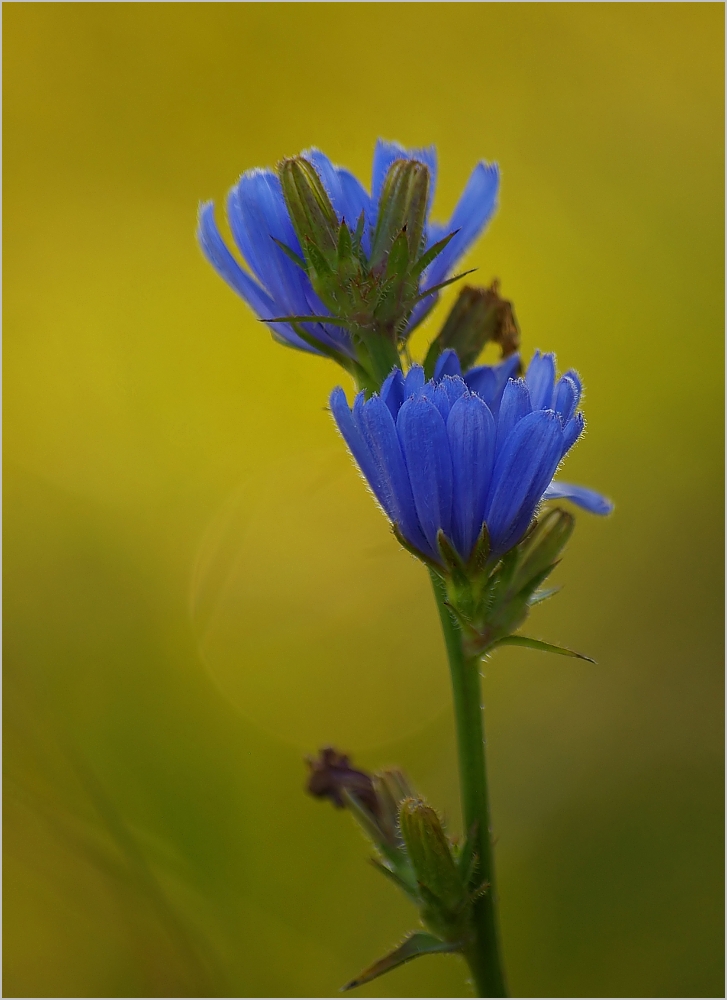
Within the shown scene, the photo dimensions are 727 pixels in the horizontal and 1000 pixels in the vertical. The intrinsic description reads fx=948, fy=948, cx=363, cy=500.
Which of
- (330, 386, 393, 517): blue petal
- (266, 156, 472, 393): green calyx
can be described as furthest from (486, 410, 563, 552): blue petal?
(266, 156, 472, 393): green calyx

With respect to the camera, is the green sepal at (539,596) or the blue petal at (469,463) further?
the green sepal at (539,596)

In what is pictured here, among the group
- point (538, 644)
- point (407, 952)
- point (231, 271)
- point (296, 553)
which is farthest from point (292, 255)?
point (296, 553)

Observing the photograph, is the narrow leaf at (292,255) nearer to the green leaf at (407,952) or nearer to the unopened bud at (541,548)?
the unopened bud at (541,548)

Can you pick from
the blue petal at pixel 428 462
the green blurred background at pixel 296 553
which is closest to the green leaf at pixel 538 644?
the blue petal at pixel 428 462

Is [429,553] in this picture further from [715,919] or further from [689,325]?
[689,325]

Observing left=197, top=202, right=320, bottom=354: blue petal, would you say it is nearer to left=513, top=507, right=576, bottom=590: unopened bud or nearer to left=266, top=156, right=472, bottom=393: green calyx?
left=266, top=156, right=472, bottom=393: green calyx

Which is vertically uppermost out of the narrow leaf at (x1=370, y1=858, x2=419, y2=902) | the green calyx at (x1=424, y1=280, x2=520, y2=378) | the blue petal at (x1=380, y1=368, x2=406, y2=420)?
the green calyx at (x1=424, y1=280, x2=520, y2=378)
